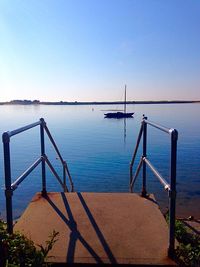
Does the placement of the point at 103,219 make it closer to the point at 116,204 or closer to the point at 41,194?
the point at 116,204

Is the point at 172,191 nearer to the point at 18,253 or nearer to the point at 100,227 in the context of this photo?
the point at 100,227

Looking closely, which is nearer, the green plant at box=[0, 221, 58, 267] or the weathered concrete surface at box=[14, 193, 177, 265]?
the green plant at box=[0, 221, 58, 267]

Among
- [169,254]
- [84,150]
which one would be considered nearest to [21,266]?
[169,254]

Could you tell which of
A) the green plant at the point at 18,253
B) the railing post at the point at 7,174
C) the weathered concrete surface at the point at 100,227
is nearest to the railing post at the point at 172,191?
the weathered concrete surface at the point at 100,227

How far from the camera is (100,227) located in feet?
11.1

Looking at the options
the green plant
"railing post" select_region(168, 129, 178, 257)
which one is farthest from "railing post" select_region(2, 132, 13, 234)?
"railing post" select_region(168, 129, 178, 257)

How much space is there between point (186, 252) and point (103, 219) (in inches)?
44.1

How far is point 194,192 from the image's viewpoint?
51.7ft

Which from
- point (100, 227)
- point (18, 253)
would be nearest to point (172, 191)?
point (100, 227)

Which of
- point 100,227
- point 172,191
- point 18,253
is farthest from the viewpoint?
point 100,227

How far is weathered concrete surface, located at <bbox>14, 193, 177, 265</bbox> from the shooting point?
2.79 m

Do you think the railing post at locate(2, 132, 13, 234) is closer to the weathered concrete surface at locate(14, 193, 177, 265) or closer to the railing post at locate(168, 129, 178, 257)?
the weathered concrete surface at locate(14, 193, 177, 265)

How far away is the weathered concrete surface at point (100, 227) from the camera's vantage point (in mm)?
2785

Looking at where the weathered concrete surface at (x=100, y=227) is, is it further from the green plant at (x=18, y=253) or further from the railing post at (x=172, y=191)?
the green plant at (x=18, y=253)
